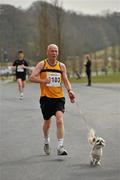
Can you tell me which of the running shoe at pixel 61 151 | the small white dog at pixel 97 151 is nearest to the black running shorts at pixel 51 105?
the running shoe at pixel 61 151

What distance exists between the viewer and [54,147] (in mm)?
9539

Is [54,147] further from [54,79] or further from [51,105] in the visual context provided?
[54,79]

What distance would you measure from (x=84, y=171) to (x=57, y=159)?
0.98m

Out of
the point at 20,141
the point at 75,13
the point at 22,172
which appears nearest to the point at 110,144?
the point at 20,141

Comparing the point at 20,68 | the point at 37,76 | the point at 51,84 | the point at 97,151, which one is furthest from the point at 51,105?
the point at 20,68

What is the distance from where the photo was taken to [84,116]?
14.6m

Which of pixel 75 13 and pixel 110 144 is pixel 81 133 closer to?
pixel 110 144

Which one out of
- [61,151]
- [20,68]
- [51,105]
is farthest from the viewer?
[20,68]

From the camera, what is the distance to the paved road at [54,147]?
7328 mm

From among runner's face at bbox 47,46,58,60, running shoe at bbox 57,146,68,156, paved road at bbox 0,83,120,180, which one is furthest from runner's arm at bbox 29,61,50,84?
paved road at bbox 0,83,120,180

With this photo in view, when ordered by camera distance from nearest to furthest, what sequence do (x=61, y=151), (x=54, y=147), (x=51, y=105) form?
(x=61, y=151) → (x=51, y=105) → (x=54, y=147)

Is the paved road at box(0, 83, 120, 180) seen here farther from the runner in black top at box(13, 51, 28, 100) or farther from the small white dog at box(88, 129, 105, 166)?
the runner in black top at box(13, 51, 28, 100)

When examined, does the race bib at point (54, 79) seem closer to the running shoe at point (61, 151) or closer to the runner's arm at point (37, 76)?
the runner's arm at point (37, 76)

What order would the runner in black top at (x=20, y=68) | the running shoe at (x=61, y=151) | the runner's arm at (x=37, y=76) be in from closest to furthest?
the running shoe at (x=61, y=151) < the runner's arm at (x=37, y=76) < the runner in black top at (x=20, y=68)
